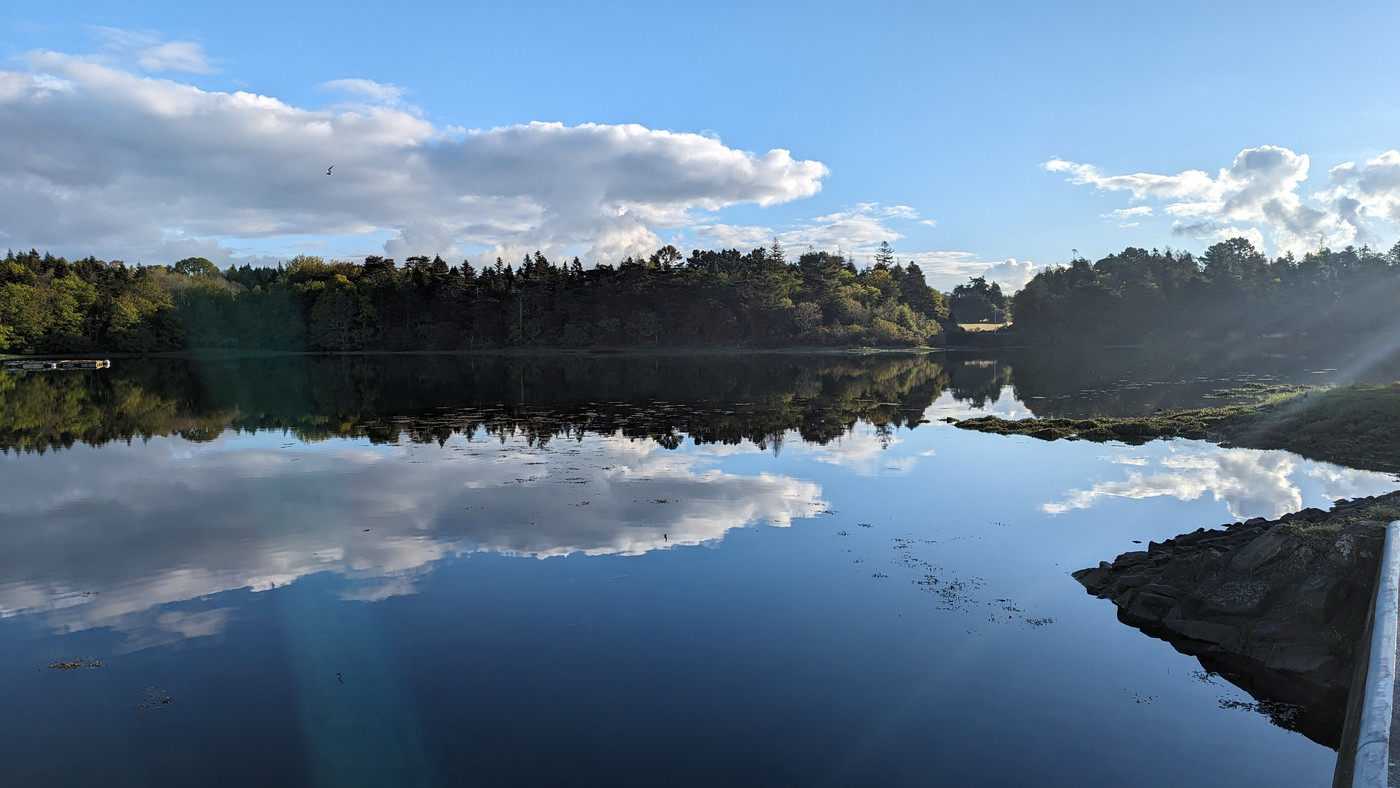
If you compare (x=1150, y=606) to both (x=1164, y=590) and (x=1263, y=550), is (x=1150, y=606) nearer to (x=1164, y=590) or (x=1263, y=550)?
(x=1164, y=590)

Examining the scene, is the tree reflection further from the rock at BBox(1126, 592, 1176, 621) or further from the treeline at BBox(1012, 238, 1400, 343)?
the treeline at BBox(1012, 238, 1400, 343)

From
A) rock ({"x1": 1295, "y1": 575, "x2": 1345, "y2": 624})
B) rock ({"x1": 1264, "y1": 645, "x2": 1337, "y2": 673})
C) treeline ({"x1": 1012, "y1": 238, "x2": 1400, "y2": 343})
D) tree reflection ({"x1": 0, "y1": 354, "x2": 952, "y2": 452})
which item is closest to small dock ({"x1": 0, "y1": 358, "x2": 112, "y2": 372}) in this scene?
tree reflection ({"x1": 0, "y1": 354, "x2": 952, "y2": 452})

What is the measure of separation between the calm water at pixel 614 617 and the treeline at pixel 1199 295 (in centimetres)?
10075

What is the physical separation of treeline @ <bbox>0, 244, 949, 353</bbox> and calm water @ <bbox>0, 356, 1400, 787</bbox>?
86391 millimetres

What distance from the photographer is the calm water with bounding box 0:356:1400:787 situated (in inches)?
292

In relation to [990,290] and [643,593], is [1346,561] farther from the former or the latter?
[990,290]

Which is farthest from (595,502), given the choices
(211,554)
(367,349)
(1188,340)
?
(1188,340)

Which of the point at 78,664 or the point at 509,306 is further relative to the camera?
the point at 509,306

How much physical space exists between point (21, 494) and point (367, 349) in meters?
105

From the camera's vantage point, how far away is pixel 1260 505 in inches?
664

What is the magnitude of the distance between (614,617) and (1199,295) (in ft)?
413

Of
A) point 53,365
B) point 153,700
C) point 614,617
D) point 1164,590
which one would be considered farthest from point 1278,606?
point 53,365

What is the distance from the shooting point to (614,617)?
10586mm

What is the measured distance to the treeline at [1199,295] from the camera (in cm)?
10044
